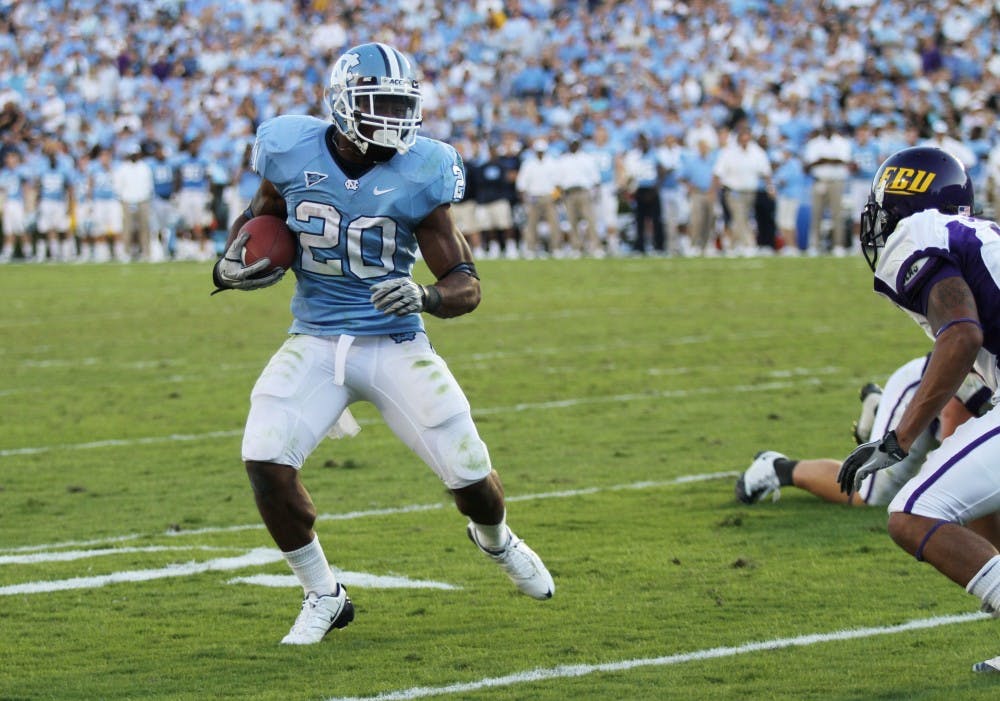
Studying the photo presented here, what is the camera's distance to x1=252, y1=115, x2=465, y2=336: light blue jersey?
14.6 ft

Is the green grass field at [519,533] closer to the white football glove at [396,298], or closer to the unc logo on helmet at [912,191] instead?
the white football glove at [396,298]

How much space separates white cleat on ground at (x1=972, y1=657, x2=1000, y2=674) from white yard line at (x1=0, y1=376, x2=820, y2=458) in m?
4.81

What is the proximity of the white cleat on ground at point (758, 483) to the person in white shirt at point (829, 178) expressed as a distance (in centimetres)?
1373

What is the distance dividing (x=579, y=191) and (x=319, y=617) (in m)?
16.5

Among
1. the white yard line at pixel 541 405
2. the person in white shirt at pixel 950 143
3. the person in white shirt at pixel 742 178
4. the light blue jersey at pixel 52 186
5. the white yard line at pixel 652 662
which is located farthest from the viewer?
the light blue jersey at pixel 52 186

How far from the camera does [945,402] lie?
11.9 ft

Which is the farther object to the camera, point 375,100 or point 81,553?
point 81,553

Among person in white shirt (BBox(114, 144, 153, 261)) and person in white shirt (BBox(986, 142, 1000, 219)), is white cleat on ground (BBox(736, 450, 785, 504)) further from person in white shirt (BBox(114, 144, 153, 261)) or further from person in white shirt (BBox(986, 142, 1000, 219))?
person in white shirt (BBox(114, 144, 153, 261))

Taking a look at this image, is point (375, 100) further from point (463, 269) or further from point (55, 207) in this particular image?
point (55, 207)

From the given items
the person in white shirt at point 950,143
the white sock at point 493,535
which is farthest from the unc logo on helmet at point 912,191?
the person in white shirt at point 950,143

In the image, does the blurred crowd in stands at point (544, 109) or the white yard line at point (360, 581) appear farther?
the blurred crowd in stands at point (544, 109)

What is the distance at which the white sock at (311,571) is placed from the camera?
4.39 m

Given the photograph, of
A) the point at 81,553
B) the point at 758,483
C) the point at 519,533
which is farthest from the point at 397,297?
the point at 758,483

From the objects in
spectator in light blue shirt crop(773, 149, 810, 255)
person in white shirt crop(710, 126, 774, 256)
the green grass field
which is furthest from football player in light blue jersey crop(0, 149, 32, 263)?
the green grass field
